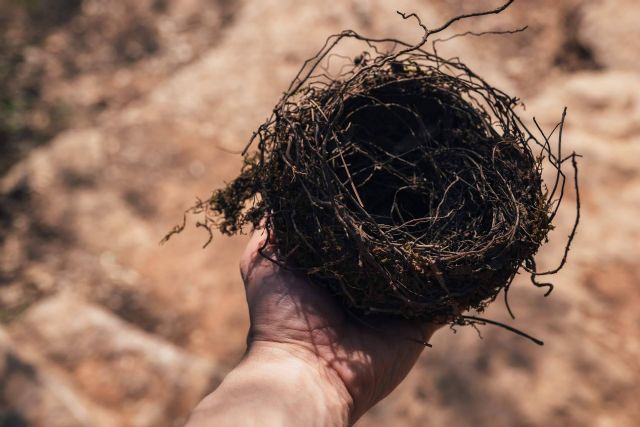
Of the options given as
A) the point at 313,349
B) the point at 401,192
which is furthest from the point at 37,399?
the point at 401,192

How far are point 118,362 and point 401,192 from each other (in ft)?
6.95

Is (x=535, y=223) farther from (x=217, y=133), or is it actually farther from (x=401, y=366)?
(x=217, y=133)

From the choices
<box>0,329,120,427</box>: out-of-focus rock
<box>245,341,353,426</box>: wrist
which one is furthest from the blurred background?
<box>245,341,353,426</box>: wrist

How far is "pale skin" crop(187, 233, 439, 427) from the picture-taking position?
181 cm

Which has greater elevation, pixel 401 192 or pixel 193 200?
pixel 193 200

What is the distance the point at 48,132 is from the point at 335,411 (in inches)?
140

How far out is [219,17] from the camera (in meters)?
4.94

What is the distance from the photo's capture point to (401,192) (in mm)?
2252

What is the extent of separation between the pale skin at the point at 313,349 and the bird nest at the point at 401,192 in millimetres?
82

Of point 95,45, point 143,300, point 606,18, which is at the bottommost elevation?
point 143,300

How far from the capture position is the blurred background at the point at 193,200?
3.23 metres

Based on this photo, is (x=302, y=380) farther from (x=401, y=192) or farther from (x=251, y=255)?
(x=401, y=192)

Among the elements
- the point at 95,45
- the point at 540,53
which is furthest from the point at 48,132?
the point at 540,53

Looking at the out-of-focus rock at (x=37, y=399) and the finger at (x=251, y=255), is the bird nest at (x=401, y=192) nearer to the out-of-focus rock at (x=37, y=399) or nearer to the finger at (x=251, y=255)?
the finger at (x=251, y=255)
